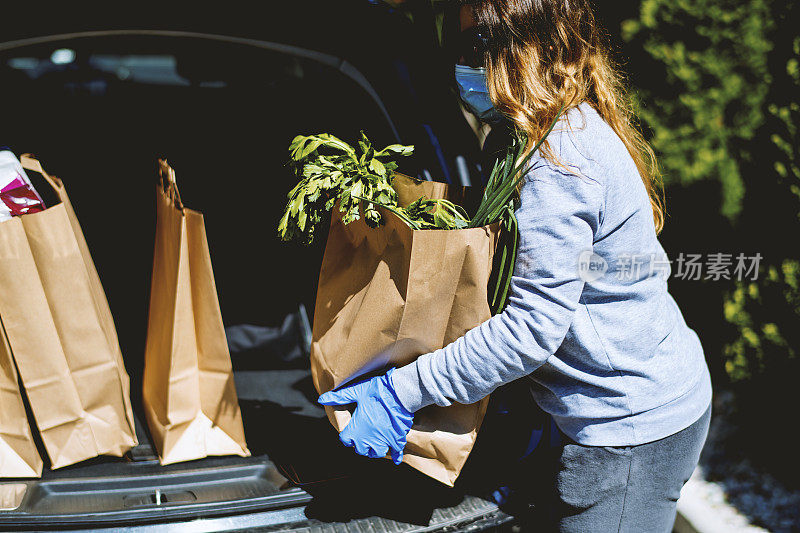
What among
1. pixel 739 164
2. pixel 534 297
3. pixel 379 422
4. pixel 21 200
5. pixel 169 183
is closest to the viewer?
pixel 534 297

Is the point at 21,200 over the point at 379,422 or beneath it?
over

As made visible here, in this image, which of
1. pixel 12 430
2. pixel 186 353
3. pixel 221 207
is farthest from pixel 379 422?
pixel 221 207

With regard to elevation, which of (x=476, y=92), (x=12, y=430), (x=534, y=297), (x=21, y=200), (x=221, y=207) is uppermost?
(x=476, y=92)

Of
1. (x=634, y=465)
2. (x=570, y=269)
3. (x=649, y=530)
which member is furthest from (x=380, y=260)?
(x=649, y=530)

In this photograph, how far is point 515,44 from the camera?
1283 millimetres

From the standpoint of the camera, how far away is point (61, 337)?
1646 millimetres

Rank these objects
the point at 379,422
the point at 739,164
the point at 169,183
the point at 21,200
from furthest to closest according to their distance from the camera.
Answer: the point at 739,164, the point at 169,183, the point at 21,200, the point at 379,422

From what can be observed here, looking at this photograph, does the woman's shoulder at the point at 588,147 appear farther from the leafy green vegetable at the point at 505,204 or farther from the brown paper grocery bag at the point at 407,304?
the brown paper grocery bag at the point at 407,304

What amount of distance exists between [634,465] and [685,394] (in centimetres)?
20

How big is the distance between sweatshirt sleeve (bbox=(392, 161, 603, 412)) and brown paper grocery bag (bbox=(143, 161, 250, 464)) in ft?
2.30

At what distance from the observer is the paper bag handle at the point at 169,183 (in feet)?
5.43

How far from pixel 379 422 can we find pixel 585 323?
1.58 ft

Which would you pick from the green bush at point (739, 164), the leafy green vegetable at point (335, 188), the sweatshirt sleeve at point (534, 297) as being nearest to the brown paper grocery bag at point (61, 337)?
the leafy green vegetable at point (335, 188)

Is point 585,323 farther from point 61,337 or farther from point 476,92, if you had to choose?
point 61,337
